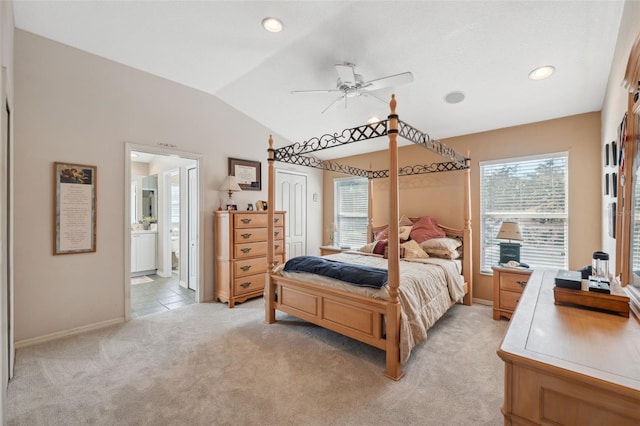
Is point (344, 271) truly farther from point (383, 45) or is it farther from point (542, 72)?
point (542, 72)

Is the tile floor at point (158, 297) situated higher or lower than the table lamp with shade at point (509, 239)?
lower

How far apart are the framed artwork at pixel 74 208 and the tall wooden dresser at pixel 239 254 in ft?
4.83

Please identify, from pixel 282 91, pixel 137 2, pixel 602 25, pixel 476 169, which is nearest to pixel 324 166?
pixel 282 91

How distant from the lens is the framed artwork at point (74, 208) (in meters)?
2.96

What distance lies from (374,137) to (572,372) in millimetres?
1776

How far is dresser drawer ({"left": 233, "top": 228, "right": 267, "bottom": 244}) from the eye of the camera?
4008 millimetres

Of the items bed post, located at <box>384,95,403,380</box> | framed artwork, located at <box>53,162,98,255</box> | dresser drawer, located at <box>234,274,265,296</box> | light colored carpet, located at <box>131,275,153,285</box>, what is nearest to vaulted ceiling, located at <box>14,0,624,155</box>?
bed post, located at <box>384,95,403,380</box>

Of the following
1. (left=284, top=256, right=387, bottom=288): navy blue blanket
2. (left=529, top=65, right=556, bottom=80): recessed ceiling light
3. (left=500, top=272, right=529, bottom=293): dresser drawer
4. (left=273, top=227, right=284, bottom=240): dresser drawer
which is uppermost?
(left=529, top=65, right=556, bottom=80): recessed ceiling light

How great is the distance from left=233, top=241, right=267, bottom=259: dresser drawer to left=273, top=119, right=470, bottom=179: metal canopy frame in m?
1.38

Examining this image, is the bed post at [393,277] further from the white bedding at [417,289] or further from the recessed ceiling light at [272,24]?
the recessed ceiling light at [272,24]

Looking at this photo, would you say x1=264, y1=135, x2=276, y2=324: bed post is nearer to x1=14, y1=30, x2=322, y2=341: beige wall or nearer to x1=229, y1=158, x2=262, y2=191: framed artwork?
x1=229, y1=158, x2=262, y2=191: framed artwork

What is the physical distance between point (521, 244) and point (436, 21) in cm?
294

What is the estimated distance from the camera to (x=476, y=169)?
4047mm

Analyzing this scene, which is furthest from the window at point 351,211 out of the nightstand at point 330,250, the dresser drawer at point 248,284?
the dresser drawer at point 248,284
